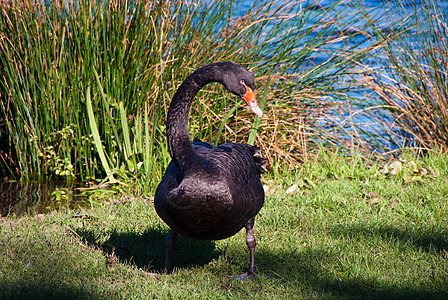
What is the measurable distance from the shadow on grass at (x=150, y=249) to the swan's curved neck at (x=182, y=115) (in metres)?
0.81

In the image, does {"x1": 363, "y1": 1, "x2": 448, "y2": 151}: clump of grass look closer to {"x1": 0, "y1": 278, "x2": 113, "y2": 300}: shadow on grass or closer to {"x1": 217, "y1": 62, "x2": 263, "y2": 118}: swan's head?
{"x1": 217, "y1": 62, "x2": 263, "y2": 118}: swan's head

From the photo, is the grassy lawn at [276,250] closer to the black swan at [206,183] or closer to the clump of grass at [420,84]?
the black swan at [206,183]

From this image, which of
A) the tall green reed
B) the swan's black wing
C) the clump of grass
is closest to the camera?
the swan's black wing

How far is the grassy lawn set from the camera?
2.75 m

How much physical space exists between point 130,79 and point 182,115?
88.2 inches

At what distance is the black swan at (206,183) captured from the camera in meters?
2.55

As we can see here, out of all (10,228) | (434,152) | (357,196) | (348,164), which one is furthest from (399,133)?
(10,228)

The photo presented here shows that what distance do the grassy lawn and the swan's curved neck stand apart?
0.78 metres

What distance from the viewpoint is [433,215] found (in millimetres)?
3750

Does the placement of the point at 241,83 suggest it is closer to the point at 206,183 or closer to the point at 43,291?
the point at 206,183

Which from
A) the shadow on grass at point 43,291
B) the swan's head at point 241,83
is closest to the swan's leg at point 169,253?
the shadow on grass at point 43,291

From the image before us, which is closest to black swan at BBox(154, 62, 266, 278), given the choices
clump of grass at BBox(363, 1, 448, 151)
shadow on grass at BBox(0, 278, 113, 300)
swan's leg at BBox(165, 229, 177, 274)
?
swan's leg at BBox(165, 229, 177, 274)

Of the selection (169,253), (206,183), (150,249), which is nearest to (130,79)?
(150,249)

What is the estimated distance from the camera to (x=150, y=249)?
11.2ft
